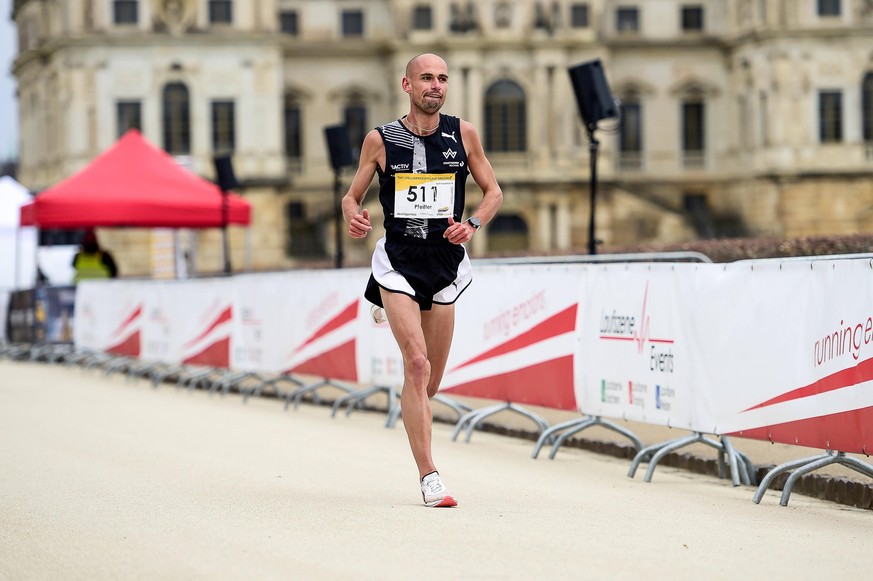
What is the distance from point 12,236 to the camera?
1813 inches

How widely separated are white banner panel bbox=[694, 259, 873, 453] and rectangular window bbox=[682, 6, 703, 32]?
6371cm

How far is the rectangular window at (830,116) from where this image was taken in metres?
71.1

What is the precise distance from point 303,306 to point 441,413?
268 cm

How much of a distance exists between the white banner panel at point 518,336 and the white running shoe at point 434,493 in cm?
439

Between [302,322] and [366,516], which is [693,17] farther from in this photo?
[366,516]

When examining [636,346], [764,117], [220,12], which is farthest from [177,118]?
[636,346]

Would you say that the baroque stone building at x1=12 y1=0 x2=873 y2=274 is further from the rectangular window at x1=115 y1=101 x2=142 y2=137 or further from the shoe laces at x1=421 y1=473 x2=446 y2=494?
the shoe laces at x1=421 y1=473 x2=446 y2=494

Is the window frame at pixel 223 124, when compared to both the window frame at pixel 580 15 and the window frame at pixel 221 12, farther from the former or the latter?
the window frame at pixel 580 15

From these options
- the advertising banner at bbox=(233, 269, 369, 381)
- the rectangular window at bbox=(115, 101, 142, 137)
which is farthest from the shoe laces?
the rectangular window at bbox=(115, 101, 142, 137)

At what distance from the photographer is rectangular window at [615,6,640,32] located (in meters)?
73.8

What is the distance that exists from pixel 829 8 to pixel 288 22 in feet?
69.6

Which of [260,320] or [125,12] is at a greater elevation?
[125,12]

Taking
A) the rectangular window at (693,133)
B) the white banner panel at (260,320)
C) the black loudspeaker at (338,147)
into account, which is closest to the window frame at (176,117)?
the rectangular window at (693,133)

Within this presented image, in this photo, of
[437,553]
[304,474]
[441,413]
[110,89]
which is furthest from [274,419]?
[110,89]
